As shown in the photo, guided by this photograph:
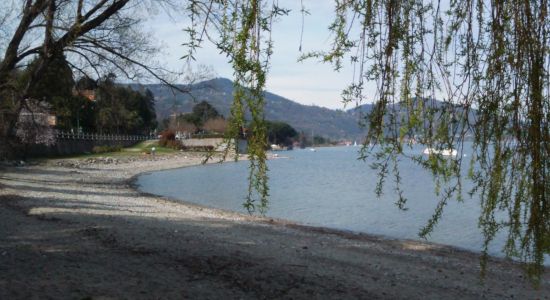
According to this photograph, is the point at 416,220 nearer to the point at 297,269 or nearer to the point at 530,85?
the point at 297,269

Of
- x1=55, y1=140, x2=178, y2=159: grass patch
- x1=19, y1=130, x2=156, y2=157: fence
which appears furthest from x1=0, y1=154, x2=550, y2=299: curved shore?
x1=55, y1=140, x2=178, y2=159: grass patch

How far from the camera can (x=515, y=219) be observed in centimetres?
306

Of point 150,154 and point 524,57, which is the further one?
point 150,154

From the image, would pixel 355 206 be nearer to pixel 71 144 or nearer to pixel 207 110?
pixel 207 110

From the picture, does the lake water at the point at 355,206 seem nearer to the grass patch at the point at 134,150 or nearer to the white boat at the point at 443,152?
the white boat at the point at 443,152

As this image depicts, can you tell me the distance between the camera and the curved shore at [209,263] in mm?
7016

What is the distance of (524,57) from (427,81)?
61 centimetres

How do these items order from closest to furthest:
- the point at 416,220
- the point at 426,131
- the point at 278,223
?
the point at 426,131 → the point at 278,223 → the point at 416,220

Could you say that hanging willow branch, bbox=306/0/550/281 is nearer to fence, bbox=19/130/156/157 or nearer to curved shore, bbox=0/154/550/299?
curved shore, bbox=0/154/550/299

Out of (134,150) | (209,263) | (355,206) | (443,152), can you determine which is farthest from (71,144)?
(443,152)

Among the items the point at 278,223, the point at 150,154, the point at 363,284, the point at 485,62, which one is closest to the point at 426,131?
the point at 485,62

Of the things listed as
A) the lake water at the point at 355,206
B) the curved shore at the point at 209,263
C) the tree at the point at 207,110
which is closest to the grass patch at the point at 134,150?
the lake water at the point at 355,206

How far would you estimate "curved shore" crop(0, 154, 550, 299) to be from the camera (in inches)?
276

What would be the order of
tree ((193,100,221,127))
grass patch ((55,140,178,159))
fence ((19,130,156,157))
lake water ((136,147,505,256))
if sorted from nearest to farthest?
1. tree ((193,100,221,127))
2. lake water ((136,147,505,256))
3. fence ((19,130,156,157))
4. grass patch ((55,140,178,159))
